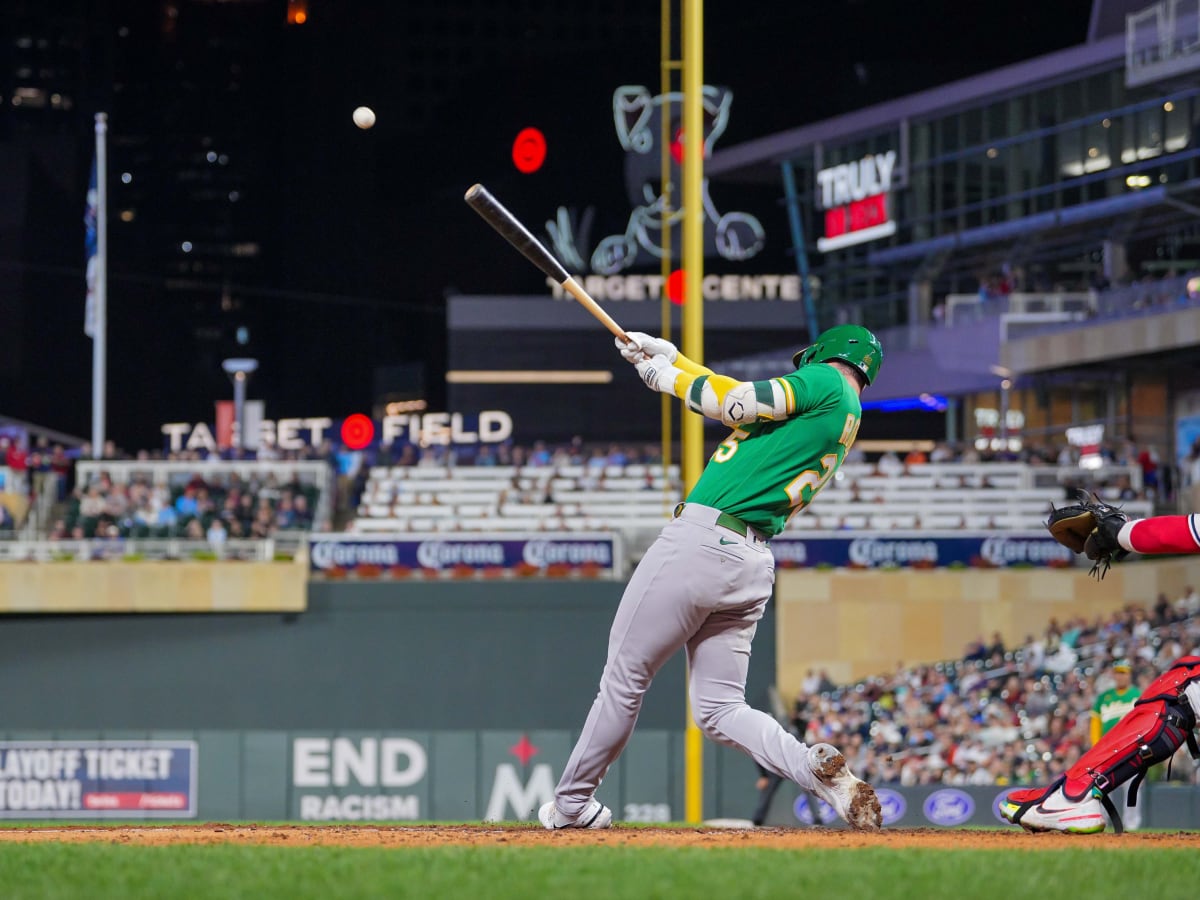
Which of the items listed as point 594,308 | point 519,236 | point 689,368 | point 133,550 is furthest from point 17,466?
point 689,368

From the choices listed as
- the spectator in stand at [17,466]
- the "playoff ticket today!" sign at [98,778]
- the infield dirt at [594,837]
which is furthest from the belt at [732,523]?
the spectator in stand at [17,466]

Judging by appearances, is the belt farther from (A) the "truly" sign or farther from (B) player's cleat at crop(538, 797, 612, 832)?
(A) the "truly" sign

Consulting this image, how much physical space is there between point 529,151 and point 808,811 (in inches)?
1341

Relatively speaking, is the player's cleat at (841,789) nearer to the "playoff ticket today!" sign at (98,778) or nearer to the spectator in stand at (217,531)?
the "playoff ticket today!" sign at (98,778)

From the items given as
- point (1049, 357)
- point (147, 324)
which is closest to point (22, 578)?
point (1049, 357)

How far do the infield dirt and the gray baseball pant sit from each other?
30 cm

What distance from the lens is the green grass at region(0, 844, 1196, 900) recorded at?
4.82 metres

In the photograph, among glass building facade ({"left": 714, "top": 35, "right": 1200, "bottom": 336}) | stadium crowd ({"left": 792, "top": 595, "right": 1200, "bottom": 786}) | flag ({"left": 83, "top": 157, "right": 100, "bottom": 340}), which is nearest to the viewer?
stadium crowd ({"left": 792, "top": 595, "right": 1200, "bottom": 786})

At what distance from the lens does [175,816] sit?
63.2 ft

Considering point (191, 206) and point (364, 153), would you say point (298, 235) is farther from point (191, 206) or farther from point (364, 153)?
point (191, 206)

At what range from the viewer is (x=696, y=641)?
664 cm

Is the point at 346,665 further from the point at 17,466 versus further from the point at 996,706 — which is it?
the point at 996,706

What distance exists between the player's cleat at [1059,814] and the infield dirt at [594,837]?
56 millimetres

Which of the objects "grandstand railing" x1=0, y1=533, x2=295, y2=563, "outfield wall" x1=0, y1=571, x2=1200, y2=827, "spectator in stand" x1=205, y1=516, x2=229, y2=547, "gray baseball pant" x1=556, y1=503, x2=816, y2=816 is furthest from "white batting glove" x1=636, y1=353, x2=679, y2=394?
"spectator in stand" x1=205, y1=516, x2=229, y2=547
